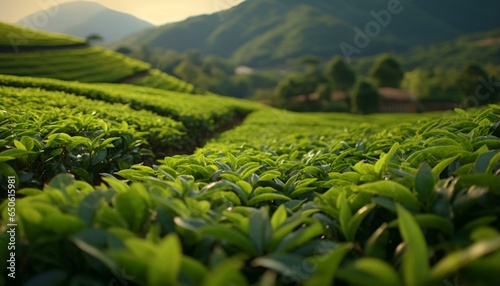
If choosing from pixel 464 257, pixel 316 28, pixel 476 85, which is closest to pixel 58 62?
pixel 464 257

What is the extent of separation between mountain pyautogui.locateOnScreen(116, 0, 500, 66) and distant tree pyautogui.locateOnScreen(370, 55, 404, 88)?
6782 cm

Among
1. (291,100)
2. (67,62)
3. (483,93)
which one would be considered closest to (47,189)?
(67,62)

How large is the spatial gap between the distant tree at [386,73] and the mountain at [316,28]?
223 feet

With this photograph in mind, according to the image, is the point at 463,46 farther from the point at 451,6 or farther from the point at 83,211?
the point at 83,211

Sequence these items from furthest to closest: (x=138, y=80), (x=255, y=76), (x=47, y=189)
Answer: (x=255, y=76)
(x=138, y=80)
(x=47, y=189)

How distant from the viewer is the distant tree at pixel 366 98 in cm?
3962

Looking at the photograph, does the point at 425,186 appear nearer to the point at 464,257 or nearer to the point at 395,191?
the point at 395,191

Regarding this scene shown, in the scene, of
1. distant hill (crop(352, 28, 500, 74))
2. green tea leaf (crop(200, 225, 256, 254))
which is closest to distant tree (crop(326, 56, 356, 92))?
distant hill (crop(352, 28, 500, 74))

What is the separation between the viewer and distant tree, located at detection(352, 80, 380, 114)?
39.6 m

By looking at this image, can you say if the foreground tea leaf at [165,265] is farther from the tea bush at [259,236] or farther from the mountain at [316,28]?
the mountain at [316,28]

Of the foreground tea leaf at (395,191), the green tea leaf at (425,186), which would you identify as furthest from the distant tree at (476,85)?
the foreground tea leaf at (395,191)

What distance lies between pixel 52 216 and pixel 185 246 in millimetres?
416

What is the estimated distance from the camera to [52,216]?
0.99 metres

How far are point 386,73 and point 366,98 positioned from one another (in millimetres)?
17008
